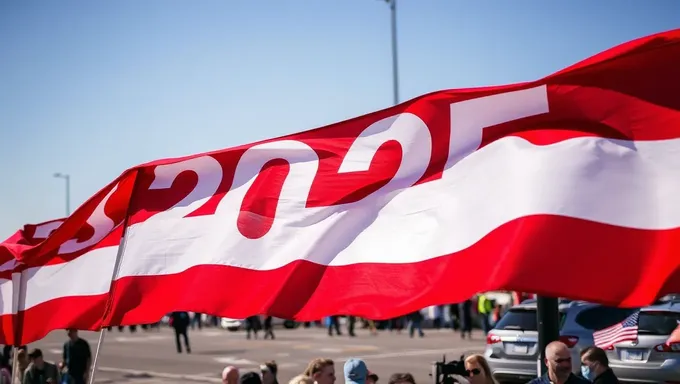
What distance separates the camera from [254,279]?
641 cm

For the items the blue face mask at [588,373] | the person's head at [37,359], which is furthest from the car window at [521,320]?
the person's head at [37,359]

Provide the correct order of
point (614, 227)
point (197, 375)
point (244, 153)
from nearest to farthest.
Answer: point (614, 227)
point (244, 153)
point (197, 375)

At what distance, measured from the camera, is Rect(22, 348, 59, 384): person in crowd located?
43.7 feet

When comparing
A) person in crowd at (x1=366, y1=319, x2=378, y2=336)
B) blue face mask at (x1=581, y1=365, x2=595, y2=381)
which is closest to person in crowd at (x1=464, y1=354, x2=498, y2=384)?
blue face mask at (x1=581, y1=365, x2=595, y2=381)

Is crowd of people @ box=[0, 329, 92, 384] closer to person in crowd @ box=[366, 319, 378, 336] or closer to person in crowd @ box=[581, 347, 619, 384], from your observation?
person in crowd @ box=[581, 347, 619, 384]

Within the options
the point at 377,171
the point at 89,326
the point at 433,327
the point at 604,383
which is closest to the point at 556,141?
the point at 377,171

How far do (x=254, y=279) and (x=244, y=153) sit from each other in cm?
101

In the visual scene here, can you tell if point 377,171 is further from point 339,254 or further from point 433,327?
point 433,327

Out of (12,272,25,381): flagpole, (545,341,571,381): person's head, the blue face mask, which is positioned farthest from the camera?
(12,272,25,381): flagpole

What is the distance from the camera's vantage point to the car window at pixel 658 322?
540 inches

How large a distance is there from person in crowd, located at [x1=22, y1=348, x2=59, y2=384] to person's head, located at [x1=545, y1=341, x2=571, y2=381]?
947 cm

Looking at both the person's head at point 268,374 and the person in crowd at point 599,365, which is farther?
the person's head at point 268,374

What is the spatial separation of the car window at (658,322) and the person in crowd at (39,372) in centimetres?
857

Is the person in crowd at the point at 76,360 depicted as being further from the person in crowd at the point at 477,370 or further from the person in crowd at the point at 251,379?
the person in crowd at the point at 477,370
